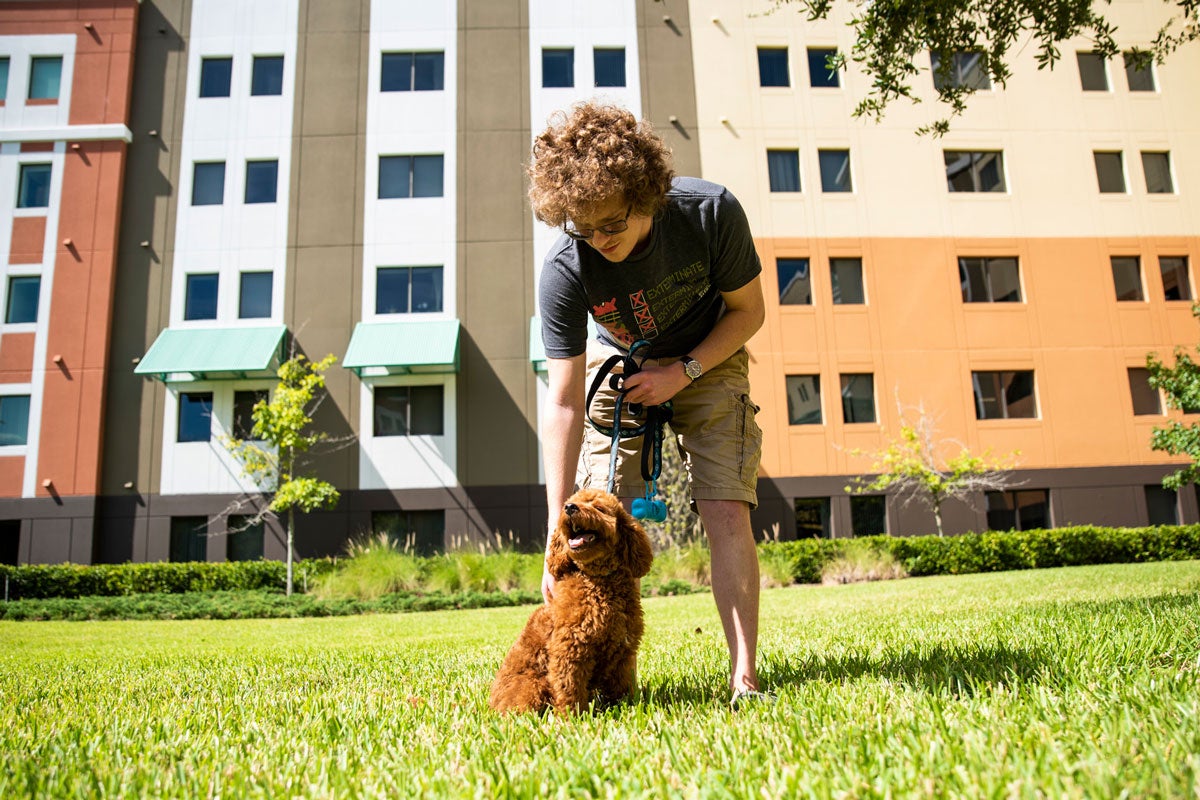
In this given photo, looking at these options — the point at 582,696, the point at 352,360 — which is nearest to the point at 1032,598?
the point at 582,696

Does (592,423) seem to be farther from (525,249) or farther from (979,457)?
(979,457)

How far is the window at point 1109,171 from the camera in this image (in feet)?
69.5

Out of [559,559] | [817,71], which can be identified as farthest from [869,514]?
[559,559]

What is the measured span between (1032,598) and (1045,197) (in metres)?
17.4

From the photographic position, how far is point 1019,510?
64.3 ft

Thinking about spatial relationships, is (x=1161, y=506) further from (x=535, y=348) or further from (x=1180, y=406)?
(x=535, y=348)

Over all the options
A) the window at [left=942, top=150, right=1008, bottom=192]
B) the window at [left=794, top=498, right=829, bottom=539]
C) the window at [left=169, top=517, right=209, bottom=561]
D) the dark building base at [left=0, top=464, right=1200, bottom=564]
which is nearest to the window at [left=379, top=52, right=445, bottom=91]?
the dark building base at [left=0, top=464, right=1200, bottom=564]

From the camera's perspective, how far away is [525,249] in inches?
768

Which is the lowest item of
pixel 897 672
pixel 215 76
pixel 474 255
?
pixel 897 672

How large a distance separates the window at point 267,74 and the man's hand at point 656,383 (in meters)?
21.4

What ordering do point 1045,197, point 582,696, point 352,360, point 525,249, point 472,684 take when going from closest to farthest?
point 582,696 → point 472,684 → point 352,360 → point 525,249 → point 1045,197

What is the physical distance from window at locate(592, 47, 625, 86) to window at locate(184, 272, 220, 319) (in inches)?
473

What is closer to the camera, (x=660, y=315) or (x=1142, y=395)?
(x=660, y=315)

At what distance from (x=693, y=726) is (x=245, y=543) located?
18804 mm
